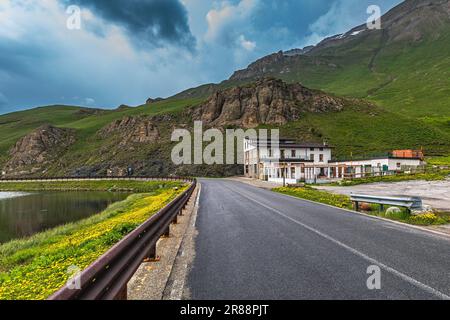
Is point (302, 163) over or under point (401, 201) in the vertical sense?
over

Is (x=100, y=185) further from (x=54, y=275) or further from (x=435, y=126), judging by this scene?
(x=435, y=126)

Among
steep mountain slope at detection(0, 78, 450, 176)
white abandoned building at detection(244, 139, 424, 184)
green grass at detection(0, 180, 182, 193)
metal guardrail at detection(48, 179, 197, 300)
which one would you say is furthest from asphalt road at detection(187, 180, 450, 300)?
steep mountain slope at detection(0, 78, 450, 176)

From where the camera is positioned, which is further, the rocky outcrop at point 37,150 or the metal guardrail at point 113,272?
the rocky outcrop at point 37,150

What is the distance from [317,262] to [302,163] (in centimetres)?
5257

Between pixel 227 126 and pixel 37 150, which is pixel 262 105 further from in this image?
pixel 37 150

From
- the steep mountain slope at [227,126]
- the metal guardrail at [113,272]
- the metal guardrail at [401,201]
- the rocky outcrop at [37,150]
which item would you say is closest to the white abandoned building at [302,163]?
the steep mountain slope at [227,126]

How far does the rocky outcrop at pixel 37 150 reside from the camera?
116875mm

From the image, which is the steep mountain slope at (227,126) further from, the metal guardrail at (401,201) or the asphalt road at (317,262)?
the asphalt road at (317,262)

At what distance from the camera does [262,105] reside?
11419 centimetres

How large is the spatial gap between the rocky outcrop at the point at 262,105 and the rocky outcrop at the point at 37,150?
59303mm

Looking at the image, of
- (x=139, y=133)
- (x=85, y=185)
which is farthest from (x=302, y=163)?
(x=139, y=133)

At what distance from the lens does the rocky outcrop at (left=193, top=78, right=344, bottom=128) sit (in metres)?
110

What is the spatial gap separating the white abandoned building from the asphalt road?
4411 cm
